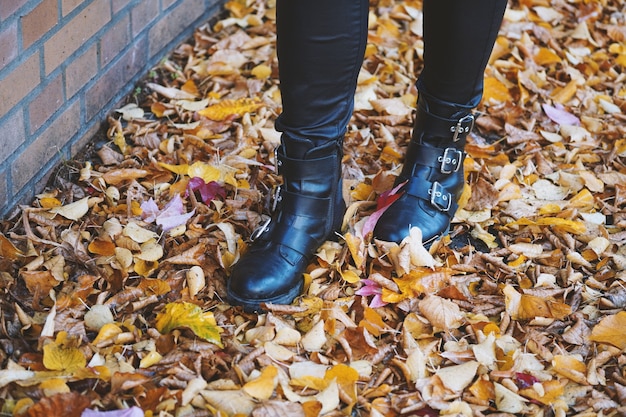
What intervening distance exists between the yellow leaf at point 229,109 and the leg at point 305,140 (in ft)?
1.80

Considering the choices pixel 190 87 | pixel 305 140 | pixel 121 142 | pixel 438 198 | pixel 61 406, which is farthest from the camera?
pixel 190 87

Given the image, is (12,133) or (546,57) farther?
(546,57)

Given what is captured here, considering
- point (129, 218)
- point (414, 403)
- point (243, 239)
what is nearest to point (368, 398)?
point (414, 403)

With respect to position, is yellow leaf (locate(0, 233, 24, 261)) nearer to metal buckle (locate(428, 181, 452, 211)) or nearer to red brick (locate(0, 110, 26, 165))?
red brick (locate(0, 110, 26, 165))

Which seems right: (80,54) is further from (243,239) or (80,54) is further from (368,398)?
(368,398)

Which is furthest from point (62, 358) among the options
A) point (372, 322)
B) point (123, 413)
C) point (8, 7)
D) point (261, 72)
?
point (261, 72)

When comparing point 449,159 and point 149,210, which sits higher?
point 449,159

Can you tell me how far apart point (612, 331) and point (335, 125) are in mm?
630

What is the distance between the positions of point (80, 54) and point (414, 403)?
1.05 metres

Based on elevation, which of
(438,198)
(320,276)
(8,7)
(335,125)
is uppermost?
(8,7)

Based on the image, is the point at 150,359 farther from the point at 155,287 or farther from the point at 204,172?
the point at 204,172

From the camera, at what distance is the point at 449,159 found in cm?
163

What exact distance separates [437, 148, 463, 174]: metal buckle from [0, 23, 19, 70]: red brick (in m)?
0.86

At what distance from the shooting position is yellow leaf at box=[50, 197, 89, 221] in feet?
5.31
